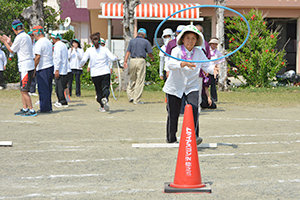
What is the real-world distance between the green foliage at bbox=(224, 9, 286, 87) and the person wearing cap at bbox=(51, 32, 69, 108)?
28.2 ft

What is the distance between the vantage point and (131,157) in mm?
6559

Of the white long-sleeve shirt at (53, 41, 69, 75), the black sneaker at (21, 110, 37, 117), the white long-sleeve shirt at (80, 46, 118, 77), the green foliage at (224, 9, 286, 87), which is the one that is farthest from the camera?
the green foliage at (224, 9, 286, 87)

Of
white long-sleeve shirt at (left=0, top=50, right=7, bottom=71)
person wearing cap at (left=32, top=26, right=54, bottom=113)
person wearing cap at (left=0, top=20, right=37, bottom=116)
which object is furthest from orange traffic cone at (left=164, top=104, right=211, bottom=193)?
white long-sleeve shirt at (left=0, top=50, right=7, bottom=71)

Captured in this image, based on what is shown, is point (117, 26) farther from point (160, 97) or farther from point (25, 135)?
point (25, 135)

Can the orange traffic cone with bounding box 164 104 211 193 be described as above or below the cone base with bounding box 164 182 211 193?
above

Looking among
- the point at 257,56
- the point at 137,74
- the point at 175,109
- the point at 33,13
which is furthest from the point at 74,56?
the point at 175,109

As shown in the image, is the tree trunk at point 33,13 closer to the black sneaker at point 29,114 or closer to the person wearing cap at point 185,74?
the black sneaker at point 29,114

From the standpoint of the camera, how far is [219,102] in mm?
14961

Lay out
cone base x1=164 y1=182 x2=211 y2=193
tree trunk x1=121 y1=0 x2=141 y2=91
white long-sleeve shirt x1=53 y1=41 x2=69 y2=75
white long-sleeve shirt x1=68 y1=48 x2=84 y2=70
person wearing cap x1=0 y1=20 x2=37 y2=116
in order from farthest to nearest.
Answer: tree trunk x1=121 y1=0 x2=141 y2=91, white long-sleeve shirt x1=68 y1=48 x2=84 y2=70, white long-sleeve shirt x1=53 y1=41 x2=69 y2=75, person wearing cap x1=0 y1=20 x2=37 y2=116, cone base x1=164 y1=182 x2=211 y2=193

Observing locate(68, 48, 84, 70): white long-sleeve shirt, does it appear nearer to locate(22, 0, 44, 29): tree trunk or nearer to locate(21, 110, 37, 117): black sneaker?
locate(22, 0, 44, 29): tree trunk

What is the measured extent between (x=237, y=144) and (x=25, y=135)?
3527mm

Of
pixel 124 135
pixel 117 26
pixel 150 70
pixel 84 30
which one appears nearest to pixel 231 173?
pixel 124 135

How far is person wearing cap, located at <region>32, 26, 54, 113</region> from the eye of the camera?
11453 millimetres

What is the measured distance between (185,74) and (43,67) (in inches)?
219
